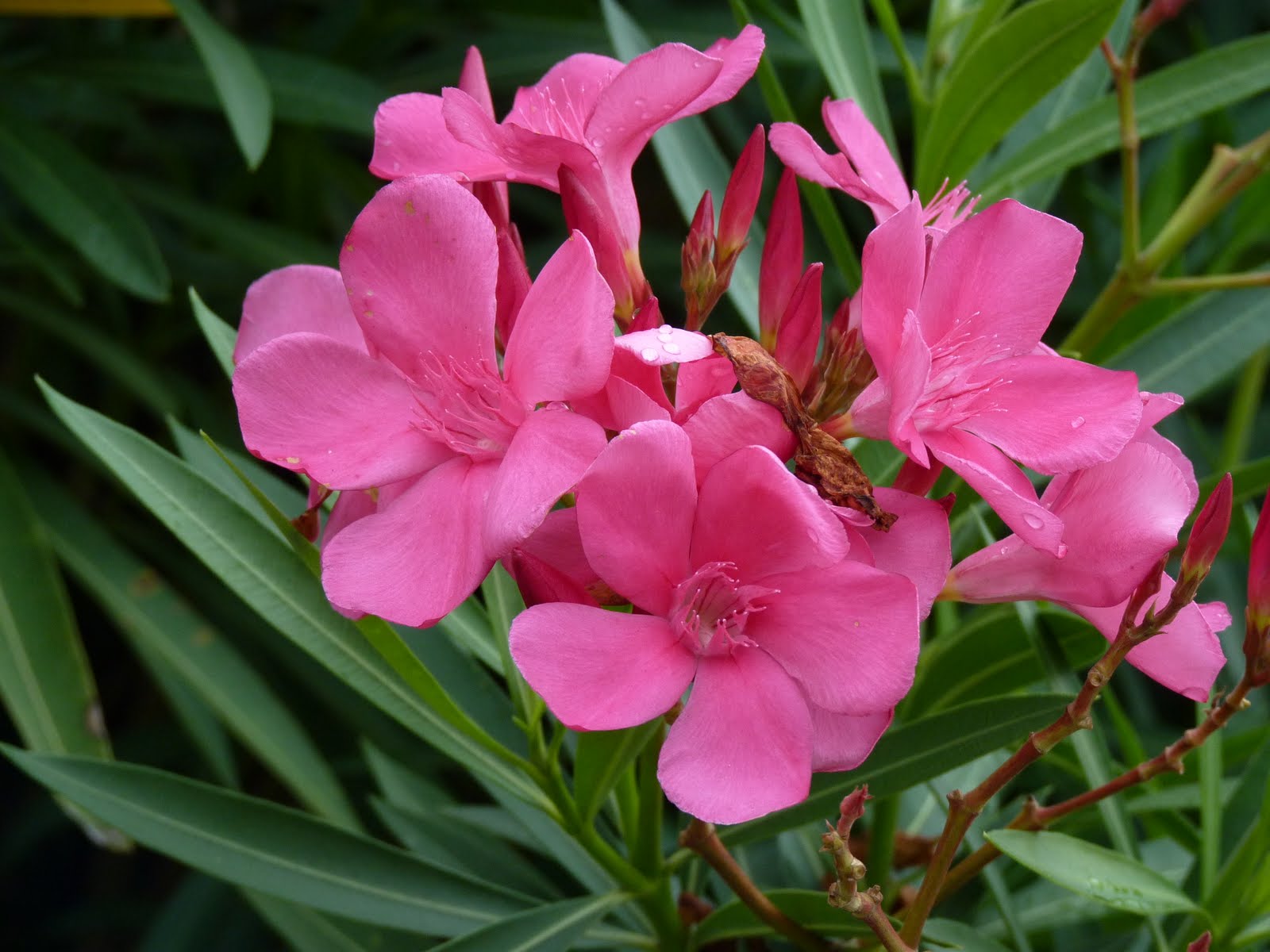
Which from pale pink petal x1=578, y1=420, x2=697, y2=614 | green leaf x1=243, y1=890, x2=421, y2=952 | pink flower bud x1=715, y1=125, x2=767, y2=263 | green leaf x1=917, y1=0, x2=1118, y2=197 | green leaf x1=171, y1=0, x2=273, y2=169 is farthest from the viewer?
green leaf x1=171, y1=0, x2=273, y2=169

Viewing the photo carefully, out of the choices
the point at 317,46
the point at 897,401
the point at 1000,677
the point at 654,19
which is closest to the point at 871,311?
the point at 897,401

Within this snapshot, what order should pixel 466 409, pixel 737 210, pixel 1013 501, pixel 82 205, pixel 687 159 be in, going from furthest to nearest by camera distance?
pixel 82 205, pixel 687 159, pixel 737 210, pixel 466 409, pixel 1013 501

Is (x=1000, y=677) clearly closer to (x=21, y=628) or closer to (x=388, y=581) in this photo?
(x=388, y=581)

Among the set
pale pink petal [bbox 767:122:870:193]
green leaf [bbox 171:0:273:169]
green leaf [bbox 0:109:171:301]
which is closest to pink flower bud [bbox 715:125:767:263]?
pale pink petal [bbox 767:122:870:193]

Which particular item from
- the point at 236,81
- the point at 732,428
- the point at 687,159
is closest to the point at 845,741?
the point at 732,428

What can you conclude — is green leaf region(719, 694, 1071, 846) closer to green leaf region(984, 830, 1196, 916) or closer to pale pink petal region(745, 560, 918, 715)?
green leaf region(984, 830, 1196, 916)

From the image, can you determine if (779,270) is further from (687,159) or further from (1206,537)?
(687,159)
